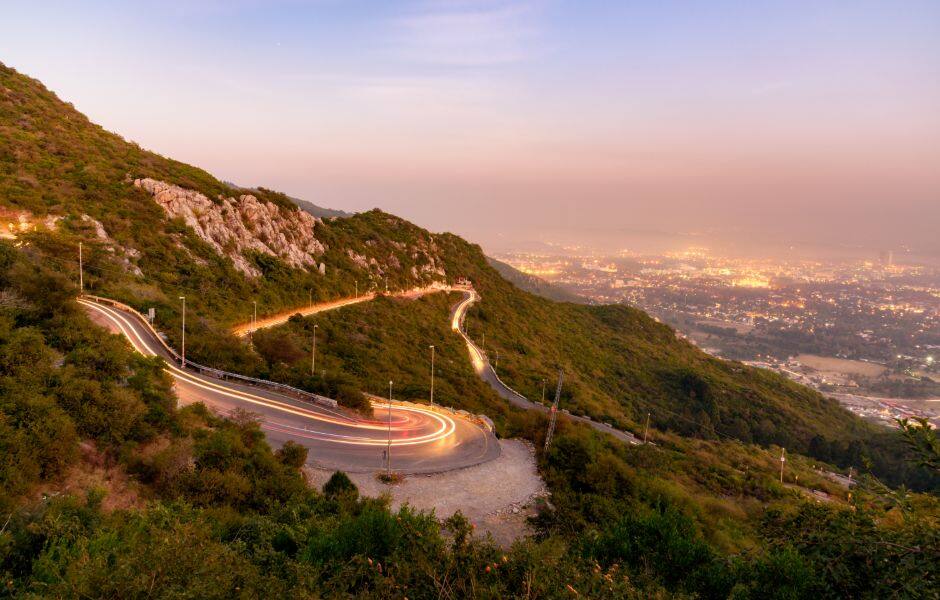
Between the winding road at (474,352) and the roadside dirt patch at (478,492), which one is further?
the winding road at (474,352)

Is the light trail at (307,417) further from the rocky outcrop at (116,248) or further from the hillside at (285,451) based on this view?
the rocky outcrop at (116,248)

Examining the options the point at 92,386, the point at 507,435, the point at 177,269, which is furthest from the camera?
the point at 177,269

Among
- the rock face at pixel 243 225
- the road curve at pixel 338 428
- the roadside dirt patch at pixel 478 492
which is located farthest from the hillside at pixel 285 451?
the road curve at pixel 338 428

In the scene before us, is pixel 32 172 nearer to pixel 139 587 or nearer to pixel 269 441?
pixel 269 441

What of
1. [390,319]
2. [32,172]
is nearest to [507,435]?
[390,319]

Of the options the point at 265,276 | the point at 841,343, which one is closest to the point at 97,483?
the point at 265,276
